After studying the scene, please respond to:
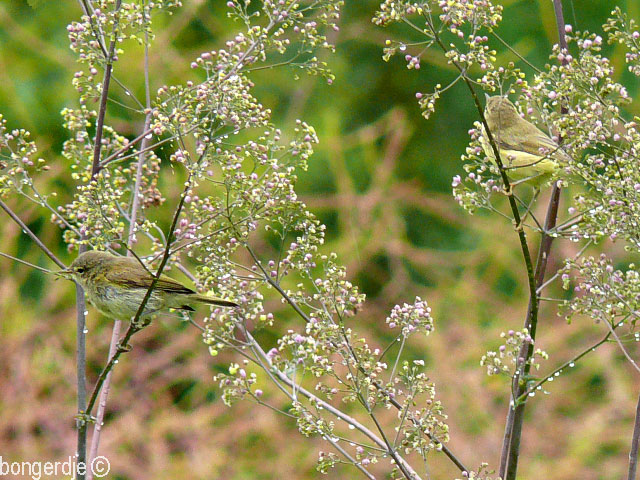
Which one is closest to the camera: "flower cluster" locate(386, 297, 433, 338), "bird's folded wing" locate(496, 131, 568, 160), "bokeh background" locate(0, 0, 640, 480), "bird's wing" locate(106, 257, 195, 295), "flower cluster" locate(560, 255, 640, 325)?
"flower cluster" locate(560, 255, 640, 325)

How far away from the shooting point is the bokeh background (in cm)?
572

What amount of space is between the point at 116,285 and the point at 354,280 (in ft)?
14.4

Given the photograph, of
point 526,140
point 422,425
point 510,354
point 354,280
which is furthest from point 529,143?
point 354,280

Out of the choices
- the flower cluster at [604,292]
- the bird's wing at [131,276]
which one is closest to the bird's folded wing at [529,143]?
the flower cluster at [604,292]

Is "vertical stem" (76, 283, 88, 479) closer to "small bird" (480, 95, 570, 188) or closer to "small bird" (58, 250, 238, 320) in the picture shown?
"small bird" (58, 250, 238, 320)

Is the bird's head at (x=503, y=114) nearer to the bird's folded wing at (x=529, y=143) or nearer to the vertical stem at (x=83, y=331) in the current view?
the bird's folded wing at (x=529, y=143)

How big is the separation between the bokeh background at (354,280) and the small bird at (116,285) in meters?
2.87

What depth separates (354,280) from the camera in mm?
7180

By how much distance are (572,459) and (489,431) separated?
544mm

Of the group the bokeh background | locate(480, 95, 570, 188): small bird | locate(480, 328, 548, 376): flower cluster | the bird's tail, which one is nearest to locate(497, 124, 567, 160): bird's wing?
locate(480, 95, 570, 188): small bird

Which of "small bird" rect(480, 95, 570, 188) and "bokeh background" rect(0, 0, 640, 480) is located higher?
"bokeh background" rect(0, 0, 640, 480)

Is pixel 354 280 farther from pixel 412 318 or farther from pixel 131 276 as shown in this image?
pixel 412 318

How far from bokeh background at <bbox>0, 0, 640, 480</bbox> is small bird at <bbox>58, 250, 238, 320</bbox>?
2.87 meters

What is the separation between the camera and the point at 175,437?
590 centimetres
